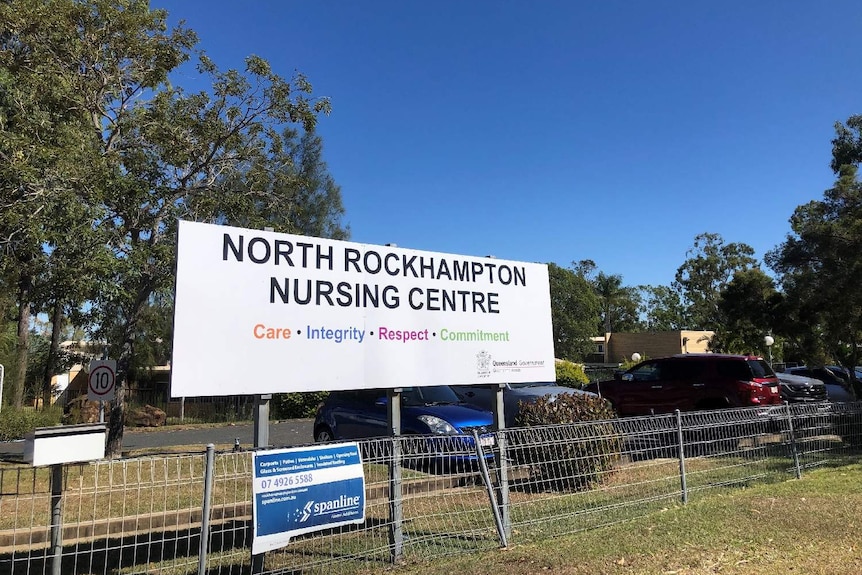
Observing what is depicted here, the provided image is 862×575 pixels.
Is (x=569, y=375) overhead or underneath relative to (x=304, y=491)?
overhead

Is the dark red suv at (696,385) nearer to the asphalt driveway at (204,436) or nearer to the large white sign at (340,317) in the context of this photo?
the large white sign at (340,317)

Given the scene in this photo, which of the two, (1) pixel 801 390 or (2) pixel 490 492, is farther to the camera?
(1) pixel 801 390

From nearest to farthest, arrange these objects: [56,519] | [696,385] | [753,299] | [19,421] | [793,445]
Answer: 1. [56,519]
2. [793,445]
3. [696,385]
4. [19,421]
5. [753,299]

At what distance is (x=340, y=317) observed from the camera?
203 inches

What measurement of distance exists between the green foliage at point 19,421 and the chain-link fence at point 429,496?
473 cm

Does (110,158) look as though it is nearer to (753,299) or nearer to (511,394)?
(511,394)

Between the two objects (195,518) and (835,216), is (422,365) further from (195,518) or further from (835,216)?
(835,216)

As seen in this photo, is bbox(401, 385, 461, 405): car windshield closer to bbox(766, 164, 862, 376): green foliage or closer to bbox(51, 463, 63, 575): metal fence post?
bbox(51, 463, 63, 575): metal fence post

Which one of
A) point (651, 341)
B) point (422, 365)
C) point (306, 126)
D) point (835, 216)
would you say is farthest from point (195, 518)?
point (651, 341)

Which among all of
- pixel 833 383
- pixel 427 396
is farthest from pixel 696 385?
pixel 833 383

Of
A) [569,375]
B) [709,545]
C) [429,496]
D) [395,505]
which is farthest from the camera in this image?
[569,375]

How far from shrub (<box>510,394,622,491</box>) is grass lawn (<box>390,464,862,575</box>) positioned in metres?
0.78

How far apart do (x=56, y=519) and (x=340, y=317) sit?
236cm

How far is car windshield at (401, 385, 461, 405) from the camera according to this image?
9578mm
